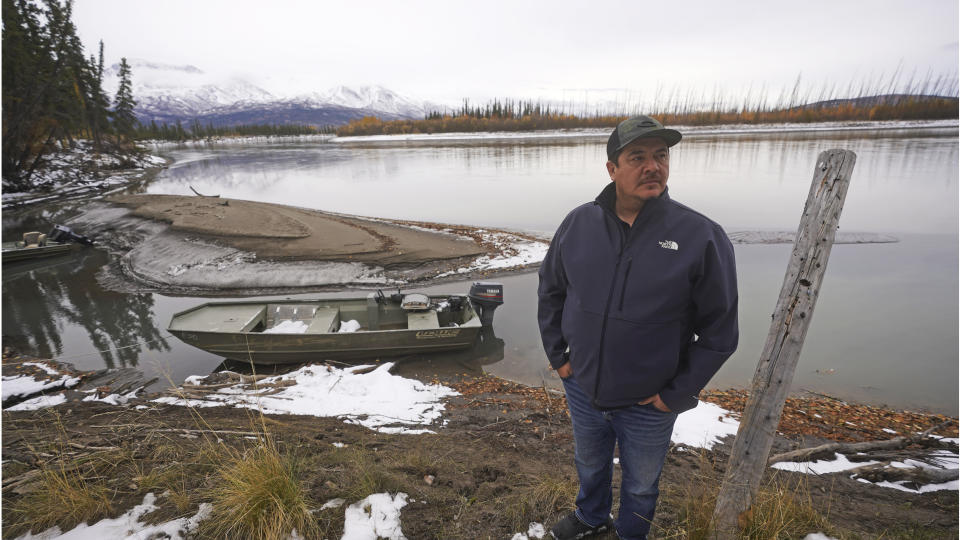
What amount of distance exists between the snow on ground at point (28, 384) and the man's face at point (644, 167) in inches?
403

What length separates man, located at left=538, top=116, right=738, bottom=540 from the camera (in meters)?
1.98

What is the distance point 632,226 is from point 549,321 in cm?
82

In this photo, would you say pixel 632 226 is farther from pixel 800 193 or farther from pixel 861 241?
pixel 800 193

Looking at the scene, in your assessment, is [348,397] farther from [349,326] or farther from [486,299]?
[486,299]

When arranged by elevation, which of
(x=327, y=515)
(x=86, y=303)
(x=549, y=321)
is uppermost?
(x=549, y=321)

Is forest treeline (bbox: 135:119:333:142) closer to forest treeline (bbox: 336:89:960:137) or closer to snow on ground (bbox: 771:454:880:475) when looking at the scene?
forest treeline (bbox: 336:89:960:137)

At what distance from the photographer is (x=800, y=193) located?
82.5 ft

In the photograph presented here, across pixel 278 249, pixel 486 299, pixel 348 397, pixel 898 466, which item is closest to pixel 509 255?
pixel 486 299

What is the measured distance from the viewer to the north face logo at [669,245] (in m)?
1.98

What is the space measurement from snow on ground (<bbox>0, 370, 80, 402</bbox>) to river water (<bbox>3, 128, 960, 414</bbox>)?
1.05m

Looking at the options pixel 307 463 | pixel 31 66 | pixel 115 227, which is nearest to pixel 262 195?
pixel 115 227

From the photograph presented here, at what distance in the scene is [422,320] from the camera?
9141mm

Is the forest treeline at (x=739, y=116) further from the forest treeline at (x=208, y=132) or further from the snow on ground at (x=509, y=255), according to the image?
the snow on ground at (x=509, y=255)

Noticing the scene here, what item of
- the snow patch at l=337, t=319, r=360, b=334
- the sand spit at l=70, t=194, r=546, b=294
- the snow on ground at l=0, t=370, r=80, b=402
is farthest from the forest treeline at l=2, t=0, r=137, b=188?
the snow patch at l=337, t=319, r=360, b=334
